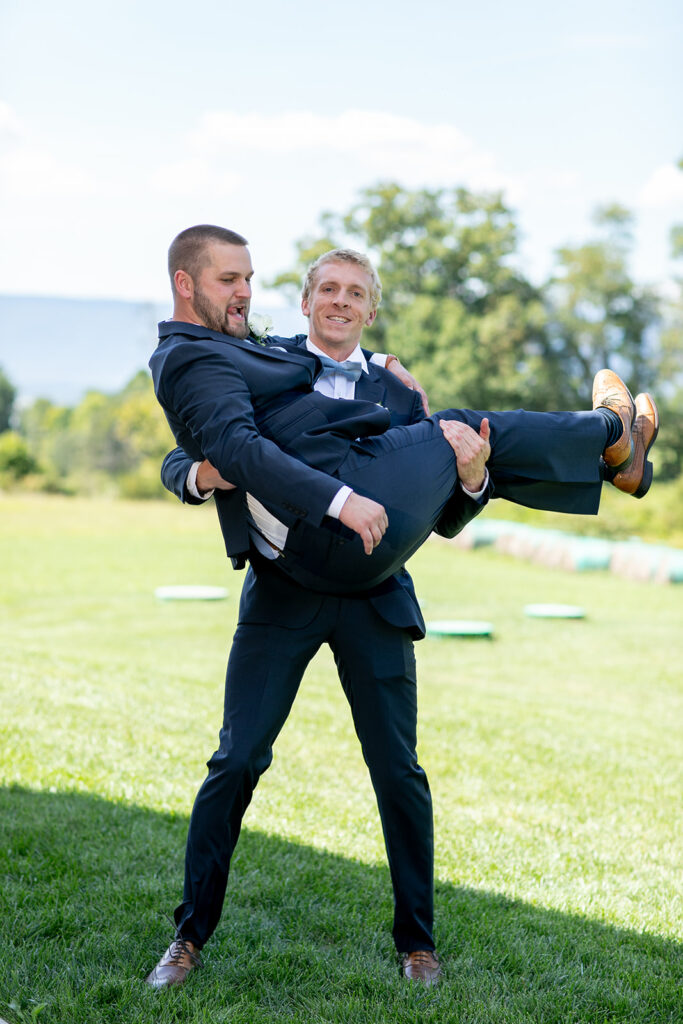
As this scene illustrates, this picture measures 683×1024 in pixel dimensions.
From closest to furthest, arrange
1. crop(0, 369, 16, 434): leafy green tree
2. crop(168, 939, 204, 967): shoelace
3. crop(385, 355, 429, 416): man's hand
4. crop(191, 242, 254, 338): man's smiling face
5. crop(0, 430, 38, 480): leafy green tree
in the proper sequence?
crop(191, 242, 254, 338): man's smiling face < crop(168, 939, 204, 967): shoelace < crop(385, 355, 429, 416): man's hand < crop(0, 430, 38, 480): leafy green tree < crop(0, 369, 16, 434): leafy green tree

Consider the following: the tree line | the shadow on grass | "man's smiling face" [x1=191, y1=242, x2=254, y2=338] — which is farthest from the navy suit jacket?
the tree line

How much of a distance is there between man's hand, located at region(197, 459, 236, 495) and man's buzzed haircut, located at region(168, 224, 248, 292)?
1.71ft

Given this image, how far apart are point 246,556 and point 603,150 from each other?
46222 mm

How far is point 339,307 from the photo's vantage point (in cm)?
332

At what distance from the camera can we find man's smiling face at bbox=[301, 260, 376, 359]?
3.32 m

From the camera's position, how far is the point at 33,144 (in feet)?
487

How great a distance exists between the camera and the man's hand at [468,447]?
9.48 feet

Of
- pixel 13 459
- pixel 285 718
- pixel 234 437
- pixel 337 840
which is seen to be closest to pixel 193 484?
pixel 234 437

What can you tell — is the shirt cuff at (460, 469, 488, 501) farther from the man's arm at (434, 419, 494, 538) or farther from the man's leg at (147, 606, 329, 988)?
the man's leg at (147, 606, 329, 988)

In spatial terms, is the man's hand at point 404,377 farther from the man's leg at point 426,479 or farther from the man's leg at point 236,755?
the man's leg at point 236,755

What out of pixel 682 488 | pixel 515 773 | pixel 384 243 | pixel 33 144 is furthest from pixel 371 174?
pixel 33 144

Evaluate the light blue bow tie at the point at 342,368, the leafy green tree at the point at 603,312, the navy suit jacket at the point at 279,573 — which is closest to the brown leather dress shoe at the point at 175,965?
the navy suit jacket at the point at 279,573

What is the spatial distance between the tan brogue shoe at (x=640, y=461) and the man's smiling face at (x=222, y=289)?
4.49 ft

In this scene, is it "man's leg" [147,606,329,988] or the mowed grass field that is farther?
the mowed grass field
